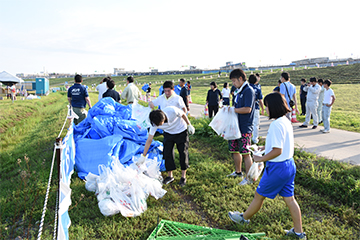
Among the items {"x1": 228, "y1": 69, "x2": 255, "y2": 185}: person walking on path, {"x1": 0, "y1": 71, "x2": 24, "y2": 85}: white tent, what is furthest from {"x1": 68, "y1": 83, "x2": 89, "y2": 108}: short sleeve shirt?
{"x1": 0, "y1": 71, "x2": 24, "y2": 85}: white tent

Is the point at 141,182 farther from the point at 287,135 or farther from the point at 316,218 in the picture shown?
the point at 316,218

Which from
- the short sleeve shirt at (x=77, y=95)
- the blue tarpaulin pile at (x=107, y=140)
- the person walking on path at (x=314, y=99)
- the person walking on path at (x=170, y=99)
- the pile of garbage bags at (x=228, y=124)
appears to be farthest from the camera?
the person walking on path at (x=314, y=99)

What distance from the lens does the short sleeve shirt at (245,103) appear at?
3844 millimetres

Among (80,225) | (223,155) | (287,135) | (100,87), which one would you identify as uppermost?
(100,87)

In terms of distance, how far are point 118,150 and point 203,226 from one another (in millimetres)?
2681

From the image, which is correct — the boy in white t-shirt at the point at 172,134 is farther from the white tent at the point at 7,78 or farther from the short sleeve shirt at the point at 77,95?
the white tent at the point at 7,78

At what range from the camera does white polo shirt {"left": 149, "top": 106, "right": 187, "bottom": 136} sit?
12.7 feet

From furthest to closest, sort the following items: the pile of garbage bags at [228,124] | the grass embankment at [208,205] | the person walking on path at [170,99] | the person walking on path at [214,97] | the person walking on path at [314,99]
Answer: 1. the person walking on path at [214,97]
2. the person walking on path at [314,99]
3. the person walking on path at [170,99]
4. the pile of garbage bags at [228,124]
5. the grass embankment at [208,205]

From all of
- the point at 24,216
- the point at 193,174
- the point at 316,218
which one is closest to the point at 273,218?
the point at 316,218

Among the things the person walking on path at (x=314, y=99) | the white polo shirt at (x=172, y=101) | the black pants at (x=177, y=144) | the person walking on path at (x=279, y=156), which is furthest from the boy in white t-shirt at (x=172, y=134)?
the person walking on path at (x=314, y=99)

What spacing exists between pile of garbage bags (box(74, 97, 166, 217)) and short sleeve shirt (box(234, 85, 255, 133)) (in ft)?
5.92

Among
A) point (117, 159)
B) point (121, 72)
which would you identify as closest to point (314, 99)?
point (117, 159)

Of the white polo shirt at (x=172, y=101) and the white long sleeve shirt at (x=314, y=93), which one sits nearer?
the white polo shirt at (x=172, y=101)

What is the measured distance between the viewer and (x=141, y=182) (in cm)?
371
